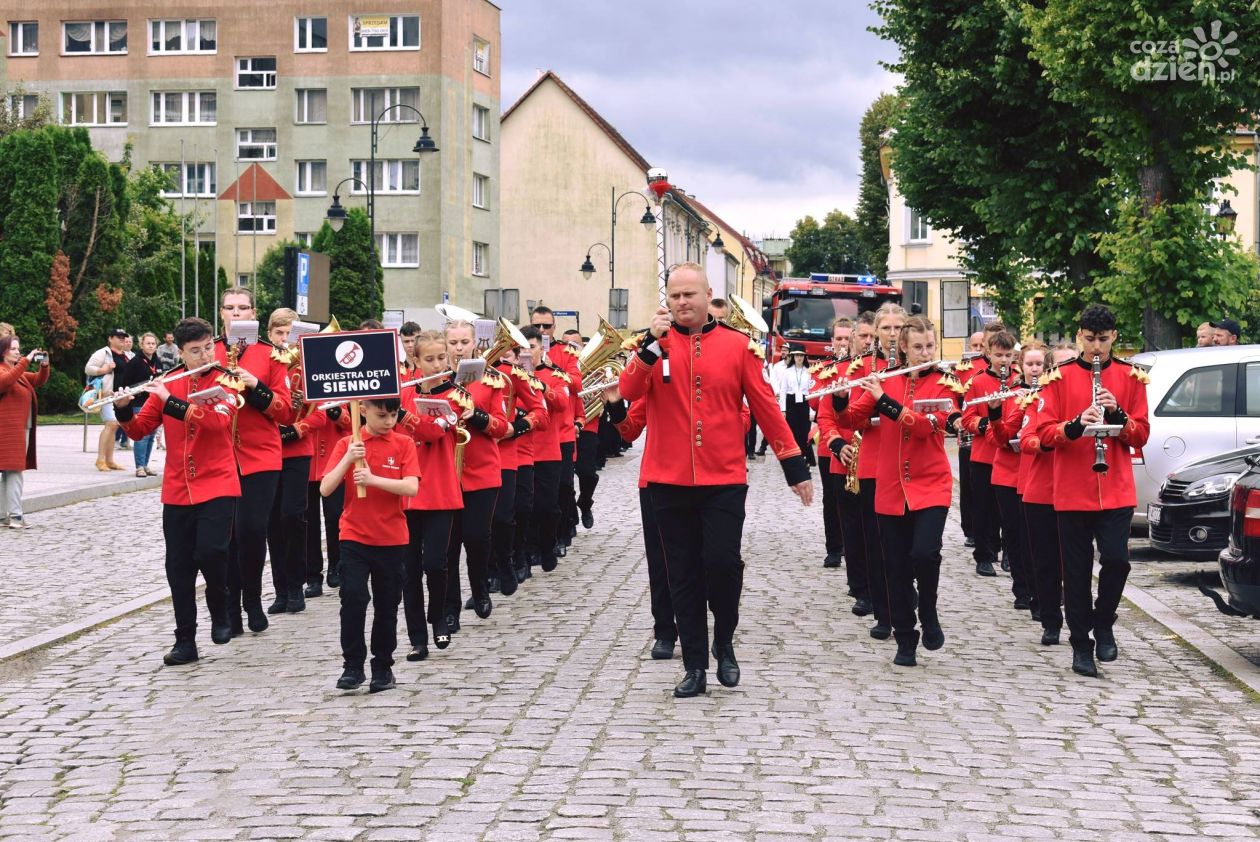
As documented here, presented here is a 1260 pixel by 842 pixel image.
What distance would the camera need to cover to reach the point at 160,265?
179ft

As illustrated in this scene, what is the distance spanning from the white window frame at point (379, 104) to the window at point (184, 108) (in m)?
5.69

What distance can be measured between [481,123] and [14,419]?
49.2 metres

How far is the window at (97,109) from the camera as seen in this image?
6444cm

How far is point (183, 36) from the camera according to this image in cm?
6344

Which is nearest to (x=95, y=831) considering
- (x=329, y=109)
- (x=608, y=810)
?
(x=608, y=810)

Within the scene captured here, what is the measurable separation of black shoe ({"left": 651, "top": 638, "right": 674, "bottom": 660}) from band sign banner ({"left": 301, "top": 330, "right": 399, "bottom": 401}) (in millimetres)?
2146

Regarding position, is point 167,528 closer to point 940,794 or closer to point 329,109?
point 940,794

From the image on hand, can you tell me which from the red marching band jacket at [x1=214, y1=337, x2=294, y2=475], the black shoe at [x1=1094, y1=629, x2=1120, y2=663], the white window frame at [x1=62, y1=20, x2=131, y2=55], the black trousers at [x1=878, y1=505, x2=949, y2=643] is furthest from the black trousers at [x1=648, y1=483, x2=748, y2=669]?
the white window frame at [x1=62, y1=20, x2=131, y2=55]

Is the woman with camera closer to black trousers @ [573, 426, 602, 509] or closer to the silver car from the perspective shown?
black trousers @ [573, 426, 602, 509]

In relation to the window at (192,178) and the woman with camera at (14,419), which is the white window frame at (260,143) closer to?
the window at (192,178)

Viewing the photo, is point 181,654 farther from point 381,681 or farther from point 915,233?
point 915,233

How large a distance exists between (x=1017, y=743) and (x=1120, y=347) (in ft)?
57.5

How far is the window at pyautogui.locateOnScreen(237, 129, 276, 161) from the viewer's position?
6366 centimetres

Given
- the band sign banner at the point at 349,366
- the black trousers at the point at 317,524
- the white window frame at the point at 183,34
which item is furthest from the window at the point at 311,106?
the band sign banner at the point at 349,366
